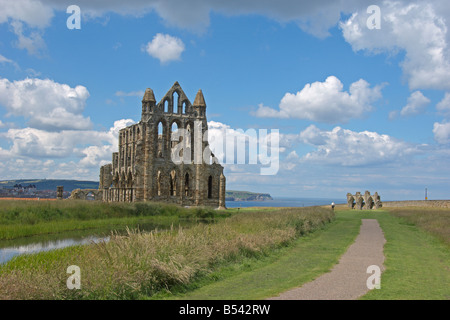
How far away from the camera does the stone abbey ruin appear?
57.0m

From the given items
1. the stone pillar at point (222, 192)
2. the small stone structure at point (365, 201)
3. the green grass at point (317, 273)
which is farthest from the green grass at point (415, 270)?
the stone pillar at point (222, 192)

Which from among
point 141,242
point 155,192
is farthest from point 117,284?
point 155,192

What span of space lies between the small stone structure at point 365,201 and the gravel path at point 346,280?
38.1 metres

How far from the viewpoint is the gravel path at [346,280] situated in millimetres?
9451

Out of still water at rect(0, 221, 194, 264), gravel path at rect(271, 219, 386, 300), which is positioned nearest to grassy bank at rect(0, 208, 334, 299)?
gravel path at rect(271, 219, 386, 300)

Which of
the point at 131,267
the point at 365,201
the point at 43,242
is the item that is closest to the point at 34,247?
the point at 43,242

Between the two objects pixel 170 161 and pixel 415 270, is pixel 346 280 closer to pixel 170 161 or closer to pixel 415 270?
pixel 415 270

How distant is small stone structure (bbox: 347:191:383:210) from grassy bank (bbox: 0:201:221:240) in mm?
18676

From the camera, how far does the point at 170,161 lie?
59.0 m
